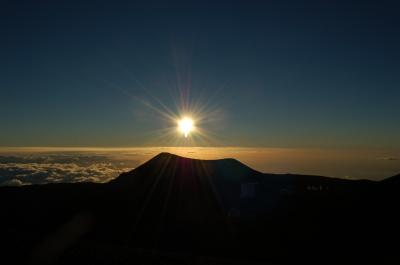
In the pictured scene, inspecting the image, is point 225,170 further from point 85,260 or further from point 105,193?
point 85,260

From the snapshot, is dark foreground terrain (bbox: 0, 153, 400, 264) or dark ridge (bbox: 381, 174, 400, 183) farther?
dark ridge (bbox: 381, 174, 400, 183)

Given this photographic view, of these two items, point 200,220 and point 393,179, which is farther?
point 393,179

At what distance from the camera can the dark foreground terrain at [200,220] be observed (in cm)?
2317

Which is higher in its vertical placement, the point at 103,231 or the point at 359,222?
the point at 359,222

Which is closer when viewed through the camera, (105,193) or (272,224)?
(272,224)

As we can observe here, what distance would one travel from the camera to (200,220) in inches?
1421

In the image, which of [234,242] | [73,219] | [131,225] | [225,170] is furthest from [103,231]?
[225,170]

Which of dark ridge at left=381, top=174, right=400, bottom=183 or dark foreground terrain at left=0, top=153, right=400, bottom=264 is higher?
dark ridge at left=381, top=174, right=400, bottom=183

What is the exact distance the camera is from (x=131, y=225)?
117ft

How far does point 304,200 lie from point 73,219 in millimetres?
29099

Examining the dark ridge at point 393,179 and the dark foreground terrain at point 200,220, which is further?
the dark ridge at point 393,179

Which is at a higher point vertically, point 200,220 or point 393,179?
point 393,179

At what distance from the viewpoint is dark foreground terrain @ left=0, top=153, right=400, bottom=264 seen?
2317cm

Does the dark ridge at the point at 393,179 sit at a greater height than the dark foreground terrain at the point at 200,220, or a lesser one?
greater
